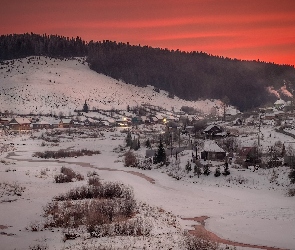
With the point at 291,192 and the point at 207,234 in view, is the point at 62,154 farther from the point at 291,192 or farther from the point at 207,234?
the point at 207,234

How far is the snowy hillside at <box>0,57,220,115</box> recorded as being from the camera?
442ft

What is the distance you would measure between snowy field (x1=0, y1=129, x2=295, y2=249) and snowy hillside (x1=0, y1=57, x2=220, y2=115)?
9485 cm

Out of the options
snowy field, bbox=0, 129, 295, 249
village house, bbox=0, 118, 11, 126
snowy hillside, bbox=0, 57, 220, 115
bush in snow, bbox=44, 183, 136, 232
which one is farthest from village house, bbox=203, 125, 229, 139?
snowy hillside, bbox=0, 57, 220, 115

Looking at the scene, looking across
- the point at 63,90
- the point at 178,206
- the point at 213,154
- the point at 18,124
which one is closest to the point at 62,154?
the point at 213,154

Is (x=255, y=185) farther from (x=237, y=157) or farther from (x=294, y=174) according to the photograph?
(x=237, y=157)

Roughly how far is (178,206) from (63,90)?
132826 mm

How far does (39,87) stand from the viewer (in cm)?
14788

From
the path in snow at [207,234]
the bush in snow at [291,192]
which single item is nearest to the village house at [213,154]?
the bush in snow at [291,192]

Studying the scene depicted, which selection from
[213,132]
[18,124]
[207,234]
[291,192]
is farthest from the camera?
[18,124]

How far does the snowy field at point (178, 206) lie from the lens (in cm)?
1548

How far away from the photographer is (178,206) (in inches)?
1013

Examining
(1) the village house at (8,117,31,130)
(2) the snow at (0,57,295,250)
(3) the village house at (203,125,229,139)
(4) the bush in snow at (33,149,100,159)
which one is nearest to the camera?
(2) the snow at (0,57,295,250)

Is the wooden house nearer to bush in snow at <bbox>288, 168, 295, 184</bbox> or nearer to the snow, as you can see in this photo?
the snow

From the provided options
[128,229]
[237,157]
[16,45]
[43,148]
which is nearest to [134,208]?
[128,229]
